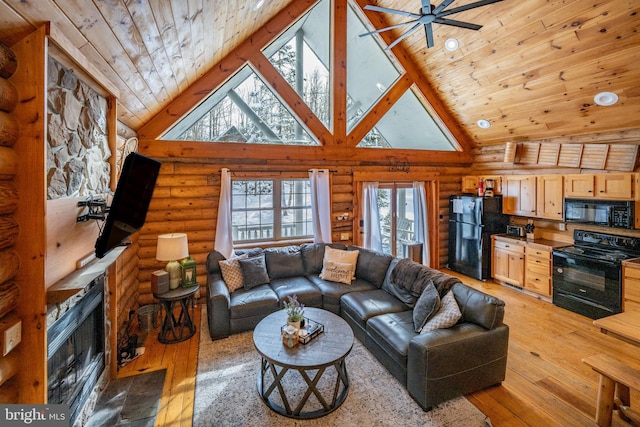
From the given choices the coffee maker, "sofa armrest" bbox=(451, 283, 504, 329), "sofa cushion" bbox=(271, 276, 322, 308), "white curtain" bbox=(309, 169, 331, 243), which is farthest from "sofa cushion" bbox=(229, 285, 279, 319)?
the coffee maker

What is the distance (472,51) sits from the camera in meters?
4.81

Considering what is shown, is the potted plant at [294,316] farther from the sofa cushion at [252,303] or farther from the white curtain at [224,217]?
the white curtain at [224,217]

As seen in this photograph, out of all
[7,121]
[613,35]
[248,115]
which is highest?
[613,35]

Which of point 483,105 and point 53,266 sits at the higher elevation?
point 483,105

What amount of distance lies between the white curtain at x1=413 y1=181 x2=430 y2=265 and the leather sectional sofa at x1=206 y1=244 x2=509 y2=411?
6.90ft

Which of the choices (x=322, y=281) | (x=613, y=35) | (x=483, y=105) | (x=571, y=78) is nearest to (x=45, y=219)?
(x=322, y=281)

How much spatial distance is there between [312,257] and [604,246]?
4.41 m

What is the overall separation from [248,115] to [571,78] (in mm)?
4759

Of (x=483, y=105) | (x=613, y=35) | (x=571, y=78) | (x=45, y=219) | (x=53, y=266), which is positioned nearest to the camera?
(x=45, y=219)

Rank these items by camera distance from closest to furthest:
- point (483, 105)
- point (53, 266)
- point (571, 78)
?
point (53, 266)
point (571, 78)
point (483, 105)

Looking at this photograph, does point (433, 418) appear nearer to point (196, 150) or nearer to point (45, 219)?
point (45, 219)

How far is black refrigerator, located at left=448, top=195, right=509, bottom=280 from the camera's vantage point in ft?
19.3

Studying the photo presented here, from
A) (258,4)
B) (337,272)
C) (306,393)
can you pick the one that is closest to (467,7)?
(258,4)

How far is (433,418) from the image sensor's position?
2.50 meters
